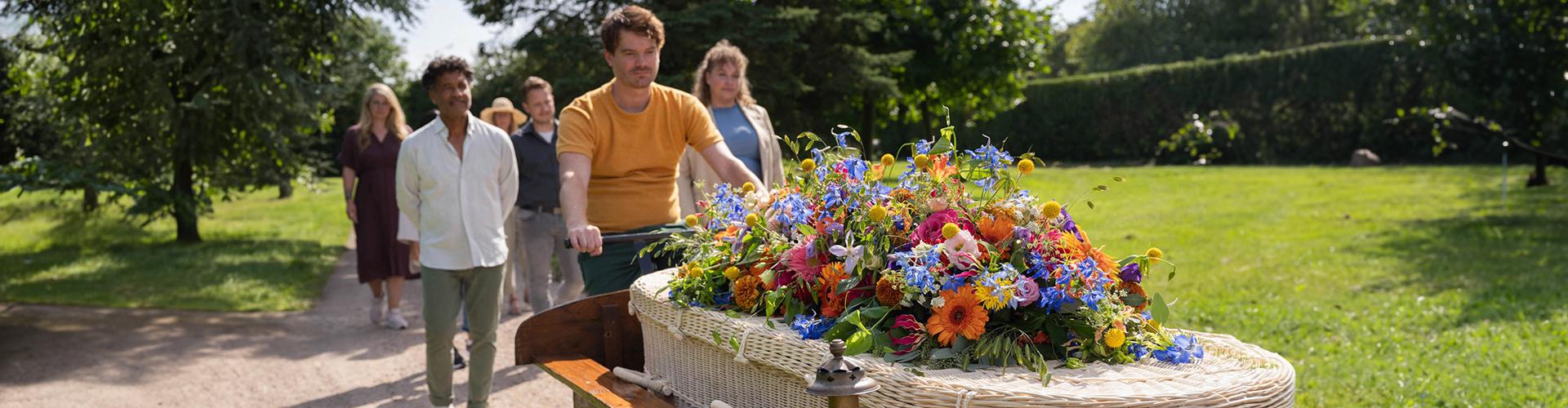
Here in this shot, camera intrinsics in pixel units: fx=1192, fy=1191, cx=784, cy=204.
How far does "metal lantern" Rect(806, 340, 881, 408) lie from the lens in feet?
7.28

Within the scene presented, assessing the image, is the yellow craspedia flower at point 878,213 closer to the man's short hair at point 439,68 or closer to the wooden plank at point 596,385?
the wooden plank at point 596,385

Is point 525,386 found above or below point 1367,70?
below

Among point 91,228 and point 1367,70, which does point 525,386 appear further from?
point 1367,70

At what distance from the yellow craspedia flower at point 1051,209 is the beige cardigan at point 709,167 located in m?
3.16

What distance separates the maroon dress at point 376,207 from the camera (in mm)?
7957

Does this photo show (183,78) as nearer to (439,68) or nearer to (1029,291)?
(439,68)

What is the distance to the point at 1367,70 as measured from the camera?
26.2 meters

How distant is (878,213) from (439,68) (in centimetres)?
→ 251

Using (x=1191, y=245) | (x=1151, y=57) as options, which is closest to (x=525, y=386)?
(x=1191, y=245)

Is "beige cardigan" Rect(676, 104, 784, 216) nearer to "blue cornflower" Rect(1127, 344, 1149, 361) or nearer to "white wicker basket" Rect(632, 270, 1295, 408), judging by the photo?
"white wicker basket" Rect(632, 270, 1295, 408)

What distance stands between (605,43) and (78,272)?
963 cm

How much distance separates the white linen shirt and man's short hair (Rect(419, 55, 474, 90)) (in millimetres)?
171

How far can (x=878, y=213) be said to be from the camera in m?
2.78

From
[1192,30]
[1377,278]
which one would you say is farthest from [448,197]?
[1192,30]
